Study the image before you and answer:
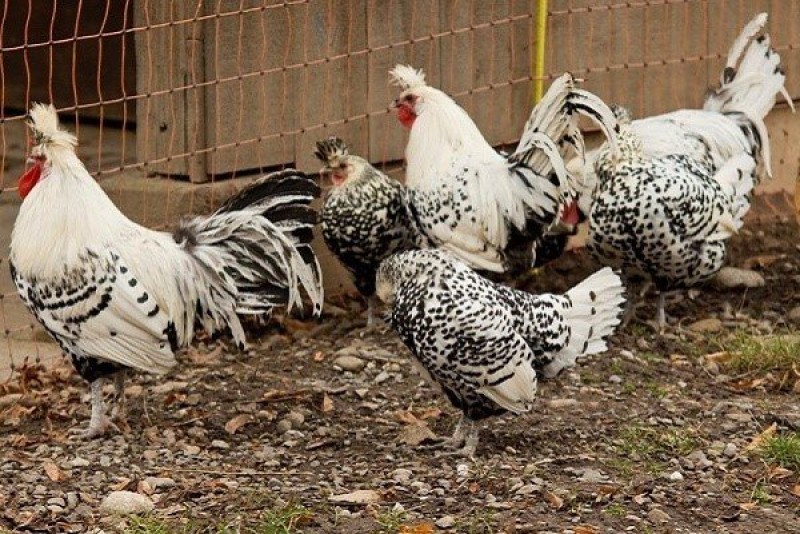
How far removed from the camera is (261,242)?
619 centimetres

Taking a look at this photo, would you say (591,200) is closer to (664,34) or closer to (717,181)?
(717,181)

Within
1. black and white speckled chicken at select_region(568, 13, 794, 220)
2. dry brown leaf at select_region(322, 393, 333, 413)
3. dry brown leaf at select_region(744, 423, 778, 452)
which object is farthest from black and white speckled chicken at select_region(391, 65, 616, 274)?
dry brown leaf at select_region(744, 423, 778, 452)

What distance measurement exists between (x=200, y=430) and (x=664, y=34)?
4.22 m

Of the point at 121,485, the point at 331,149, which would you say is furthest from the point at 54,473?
the point at 331,149

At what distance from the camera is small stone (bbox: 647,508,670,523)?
518 cm

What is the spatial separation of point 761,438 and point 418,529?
66.2 inches

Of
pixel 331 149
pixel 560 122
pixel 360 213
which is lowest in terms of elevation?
pixel 360 213

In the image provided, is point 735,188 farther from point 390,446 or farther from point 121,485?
point 121,485

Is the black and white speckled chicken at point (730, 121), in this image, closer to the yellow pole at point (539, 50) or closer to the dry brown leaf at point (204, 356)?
the yellow pole at point (539, 50)

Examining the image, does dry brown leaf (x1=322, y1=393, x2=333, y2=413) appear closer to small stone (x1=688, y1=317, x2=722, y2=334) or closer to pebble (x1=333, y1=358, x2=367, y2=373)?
pebble (x1=333, y1=358, x2=367, y2=373)

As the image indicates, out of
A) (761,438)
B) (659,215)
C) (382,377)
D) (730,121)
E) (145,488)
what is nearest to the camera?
(145,488)

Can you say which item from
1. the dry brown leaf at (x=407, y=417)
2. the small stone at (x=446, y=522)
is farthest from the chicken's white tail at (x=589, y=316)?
the small stone at (x=446, y=522)

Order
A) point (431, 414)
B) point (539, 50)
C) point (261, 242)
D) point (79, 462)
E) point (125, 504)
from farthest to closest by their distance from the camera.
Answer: point (539, 50), point (431, 414), point (261, 242), point (79, 462), point (125, 504)

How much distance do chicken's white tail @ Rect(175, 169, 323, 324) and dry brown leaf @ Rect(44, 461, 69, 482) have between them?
1.03m
